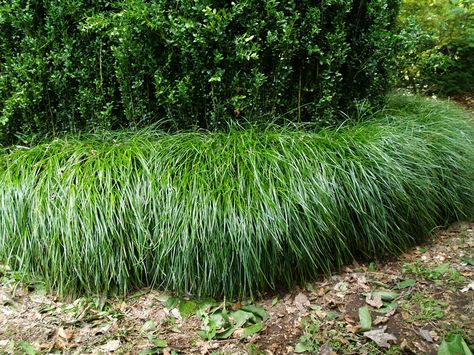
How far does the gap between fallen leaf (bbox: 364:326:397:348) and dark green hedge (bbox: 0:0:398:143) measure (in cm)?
162

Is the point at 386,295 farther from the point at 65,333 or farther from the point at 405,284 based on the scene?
the point at 65,333

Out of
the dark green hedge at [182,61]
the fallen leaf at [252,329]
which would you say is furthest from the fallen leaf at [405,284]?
the dark green hedge at [182,61]

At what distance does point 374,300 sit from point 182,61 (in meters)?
1.94

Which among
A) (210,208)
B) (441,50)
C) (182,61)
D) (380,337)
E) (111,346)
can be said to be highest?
(441,50)

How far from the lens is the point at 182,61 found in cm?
297

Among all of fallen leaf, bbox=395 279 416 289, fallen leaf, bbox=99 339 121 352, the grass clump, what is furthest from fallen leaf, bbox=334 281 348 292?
fallen leaf, bbox=99 339 121 352

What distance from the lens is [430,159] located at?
3.00 m

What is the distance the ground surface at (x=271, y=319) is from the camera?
7.13ft

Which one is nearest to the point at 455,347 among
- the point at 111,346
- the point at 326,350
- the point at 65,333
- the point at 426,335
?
the point at 426,335

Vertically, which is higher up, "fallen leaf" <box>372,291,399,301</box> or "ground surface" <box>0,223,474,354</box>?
"fallen leaf" <box>372,291,399,301</box>

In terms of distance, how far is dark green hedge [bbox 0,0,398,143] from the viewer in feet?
9.46

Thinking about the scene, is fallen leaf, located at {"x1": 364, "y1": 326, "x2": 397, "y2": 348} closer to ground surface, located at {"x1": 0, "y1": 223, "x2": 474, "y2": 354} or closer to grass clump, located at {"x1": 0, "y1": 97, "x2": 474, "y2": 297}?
ground surface, located at {"x1": 0, "y1": 223, "x2": 474, "y2": 354}

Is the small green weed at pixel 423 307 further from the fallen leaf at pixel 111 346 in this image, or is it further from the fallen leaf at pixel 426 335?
the fallen leaf at pixel 111 346

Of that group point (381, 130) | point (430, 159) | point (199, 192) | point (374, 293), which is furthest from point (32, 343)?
point (430, 159)
